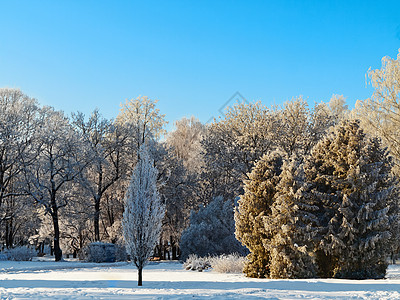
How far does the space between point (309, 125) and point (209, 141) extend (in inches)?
300

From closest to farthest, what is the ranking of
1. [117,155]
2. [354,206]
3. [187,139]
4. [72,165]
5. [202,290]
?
[202,290] < [354,206] < [72,165] < [117,155] < [187,139]

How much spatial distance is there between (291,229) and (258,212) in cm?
191

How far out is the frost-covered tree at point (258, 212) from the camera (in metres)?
14.2

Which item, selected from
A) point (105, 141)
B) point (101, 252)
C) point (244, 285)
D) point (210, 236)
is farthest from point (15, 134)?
point (244, 285)

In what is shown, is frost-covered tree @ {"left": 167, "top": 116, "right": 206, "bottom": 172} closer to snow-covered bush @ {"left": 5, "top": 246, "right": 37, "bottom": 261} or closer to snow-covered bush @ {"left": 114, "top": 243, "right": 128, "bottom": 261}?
snow-covered bush @ {"left": 114, "top": 243, "right": 128, "bottom": 261}

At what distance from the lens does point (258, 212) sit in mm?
14836

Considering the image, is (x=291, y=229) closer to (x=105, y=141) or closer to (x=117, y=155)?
(x=117, y=155)

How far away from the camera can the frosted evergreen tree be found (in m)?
12.9

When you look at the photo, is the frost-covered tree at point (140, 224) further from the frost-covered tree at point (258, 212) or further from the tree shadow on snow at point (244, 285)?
the frost-covered tree at point (258, 212)

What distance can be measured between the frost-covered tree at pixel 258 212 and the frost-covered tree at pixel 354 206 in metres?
1.50

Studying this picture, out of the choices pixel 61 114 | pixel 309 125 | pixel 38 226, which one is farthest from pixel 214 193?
pixel 38 226

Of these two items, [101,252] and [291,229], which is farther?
[101,252]

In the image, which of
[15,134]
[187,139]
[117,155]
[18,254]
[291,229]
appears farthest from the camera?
[187,139]

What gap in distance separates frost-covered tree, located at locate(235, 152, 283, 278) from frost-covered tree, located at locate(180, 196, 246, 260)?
22.9 ft
